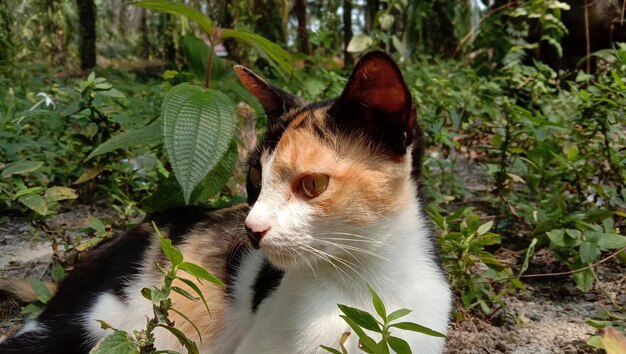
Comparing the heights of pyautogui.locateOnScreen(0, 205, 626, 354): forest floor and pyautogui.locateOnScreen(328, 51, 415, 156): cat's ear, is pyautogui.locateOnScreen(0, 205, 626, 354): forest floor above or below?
below

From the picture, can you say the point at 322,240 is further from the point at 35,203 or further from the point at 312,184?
the point at 35,203

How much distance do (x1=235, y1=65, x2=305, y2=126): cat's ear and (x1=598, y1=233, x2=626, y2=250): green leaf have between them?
1213 millimetres

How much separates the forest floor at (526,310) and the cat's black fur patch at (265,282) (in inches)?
27.8

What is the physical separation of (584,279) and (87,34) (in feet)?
27.7

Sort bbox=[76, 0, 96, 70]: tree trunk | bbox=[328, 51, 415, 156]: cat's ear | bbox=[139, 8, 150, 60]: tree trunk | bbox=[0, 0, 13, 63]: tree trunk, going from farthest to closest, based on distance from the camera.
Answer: bbox=[139, 8, 150, 60]: tree trunk → bbox=[76, 0, 96, 70]: tree trunk → bbox=[0, 0, 13, 63]: tree trunk → bbox=[328, 51, 415, 156]: cat's ear

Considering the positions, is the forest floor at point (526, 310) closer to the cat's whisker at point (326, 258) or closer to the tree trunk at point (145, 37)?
the cat's whisker at point (326, 258)

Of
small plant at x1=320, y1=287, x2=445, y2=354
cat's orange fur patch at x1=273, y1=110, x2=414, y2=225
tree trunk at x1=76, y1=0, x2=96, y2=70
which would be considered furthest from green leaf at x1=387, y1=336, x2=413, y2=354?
tree trunk at x1=76, y1=0, x2=96, y2=70

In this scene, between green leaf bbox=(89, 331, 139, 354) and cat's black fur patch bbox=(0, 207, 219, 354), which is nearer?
green leaf bbox=(89, 331, 139, 354)

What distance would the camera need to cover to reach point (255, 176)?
1.64m

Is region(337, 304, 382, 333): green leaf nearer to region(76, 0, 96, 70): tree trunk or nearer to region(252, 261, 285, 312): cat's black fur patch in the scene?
region(252, 261, 285, 312): cat's black fur patch

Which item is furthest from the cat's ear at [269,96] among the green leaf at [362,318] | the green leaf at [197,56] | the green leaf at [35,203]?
the green leaf at [35,203]

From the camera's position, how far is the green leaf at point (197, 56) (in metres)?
2.13

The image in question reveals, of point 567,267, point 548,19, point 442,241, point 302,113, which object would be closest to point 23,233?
point 302,113

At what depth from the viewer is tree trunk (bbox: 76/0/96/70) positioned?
8.63 metres
